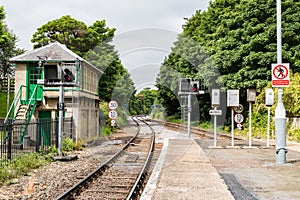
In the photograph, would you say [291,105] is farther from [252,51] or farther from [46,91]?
[46,91]

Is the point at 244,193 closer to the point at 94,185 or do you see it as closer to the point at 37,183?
the point at 94,185

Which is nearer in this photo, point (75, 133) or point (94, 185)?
point (94, 185)

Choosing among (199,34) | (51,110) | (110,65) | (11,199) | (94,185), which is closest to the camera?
(11,199)

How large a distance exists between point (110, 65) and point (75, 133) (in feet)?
44.9

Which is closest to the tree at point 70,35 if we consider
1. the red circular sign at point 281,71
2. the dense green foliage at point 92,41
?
the dense green foliage at point 92,41

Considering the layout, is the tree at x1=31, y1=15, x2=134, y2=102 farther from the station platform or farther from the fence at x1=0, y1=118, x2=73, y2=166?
the station platform

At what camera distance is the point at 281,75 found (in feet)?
36.4

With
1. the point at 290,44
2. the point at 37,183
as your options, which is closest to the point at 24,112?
the point at 37,183

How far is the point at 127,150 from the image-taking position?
1648cm

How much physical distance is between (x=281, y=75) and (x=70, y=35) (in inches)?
1058

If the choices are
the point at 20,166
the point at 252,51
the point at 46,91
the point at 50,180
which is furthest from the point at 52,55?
the point at 252,51

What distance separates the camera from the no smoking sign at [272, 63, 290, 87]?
11.1 metres

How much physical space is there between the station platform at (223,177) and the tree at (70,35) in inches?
882

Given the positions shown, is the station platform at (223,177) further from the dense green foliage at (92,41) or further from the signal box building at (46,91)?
the dense green foliage at (92,41)
